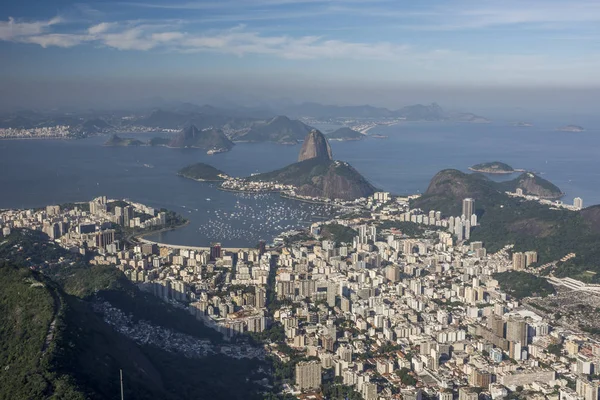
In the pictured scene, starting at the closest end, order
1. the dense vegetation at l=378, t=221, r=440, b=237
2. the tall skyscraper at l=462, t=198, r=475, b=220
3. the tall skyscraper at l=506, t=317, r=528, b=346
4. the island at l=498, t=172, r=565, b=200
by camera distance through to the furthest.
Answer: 1. the tall skyscraper at l=506, t=317, r=528, b=346
2. the dense vegetation at l=378, t=221, r=440, b=237
3. the tall skyscraper at l=462, t=198, r=475, b=220
4. the island at l=498, t=172, r=565, b=200

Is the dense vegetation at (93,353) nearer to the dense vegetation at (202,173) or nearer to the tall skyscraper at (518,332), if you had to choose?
the tall skyscraper at (518,332)

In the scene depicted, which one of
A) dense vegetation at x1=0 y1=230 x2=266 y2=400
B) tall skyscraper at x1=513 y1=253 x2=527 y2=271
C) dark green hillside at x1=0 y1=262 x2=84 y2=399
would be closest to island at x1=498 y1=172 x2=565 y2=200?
tall skyscraper at x1=513 y1=253 x2=527 y2=271

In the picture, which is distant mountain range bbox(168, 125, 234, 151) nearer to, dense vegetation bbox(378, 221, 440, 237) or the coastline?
the coastline

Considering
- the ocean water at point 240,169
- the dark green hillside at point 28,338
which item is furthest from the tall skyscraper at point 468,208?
the dark green hillside at point 28,338

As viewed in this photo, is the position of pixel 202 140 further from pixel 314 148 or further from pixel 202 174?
pixel 202 174

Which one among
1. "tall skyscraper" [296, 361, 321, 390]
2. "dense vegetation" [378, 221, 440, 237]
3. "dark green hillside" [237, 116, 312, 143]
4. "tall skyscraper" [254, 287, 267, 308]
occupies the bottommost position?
"tall skyscraper" [296, 361, 321, 390]

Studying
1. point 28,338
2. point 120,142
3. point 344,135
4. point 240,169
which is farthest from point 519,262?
point 344,135

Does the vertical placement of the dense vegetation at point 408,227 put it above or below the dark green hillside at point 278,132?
below
